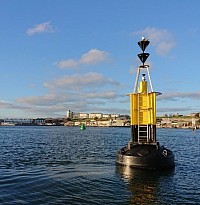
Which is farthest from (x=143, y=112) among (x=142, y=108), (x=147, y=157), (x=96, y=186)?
(x=96, y=186)

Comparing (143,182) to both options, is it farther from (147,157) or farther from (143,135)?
(143,135)

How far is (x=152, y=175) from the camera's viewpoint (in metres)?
30.9

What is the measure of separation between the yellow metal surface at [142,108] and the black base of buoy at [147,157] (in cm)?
354

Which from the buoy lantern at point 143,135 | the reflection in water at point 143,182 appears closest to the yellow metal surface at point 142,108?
the buoy lantern at point 143,135

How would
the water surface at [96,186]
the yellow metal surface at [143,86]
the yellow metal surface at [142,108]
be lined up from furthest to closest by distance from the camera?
the yellow metal surface at [143,86]
the yellow metal surface at [142,108]
the water surface at [96,186]

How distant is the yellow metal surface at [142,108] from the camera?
37.4m

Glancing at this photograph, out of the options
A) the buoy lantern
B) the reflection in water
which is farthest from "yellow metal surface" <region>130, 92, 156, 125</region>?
the reflection in water

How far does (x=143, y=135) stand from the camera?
1506 inches

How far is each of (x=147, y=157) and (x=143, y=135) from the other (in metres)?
5.31

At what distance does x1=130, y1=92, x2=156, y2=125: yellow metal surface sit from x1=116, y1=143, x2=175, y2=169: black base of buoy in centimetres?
354

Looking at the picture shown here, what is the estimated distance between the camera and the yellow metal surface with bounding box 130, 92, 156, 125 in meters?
37.4

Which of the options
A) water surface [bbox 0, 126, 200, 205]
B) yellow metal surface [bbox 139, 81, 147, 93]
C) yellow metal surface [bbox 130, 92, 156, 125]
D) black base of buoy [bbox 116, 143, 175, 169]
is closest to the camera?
water surface [bbox 0, 126, 200, 205]

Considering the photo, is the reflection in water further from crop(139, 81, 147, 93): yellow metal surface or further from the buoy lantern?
crop(139, 81, 147, 93): yellow metal surface

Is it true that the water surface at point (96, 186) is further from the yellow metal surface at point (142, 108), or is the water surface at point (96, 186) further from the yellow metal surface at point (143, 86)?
the yellow metal surface at point (143, 86)
